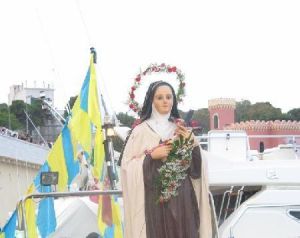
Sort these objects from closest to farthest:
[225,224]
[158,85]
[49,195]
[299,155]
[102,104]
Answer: [158,85]
[49,195]
[225,224]
[299,155]
[102,104]

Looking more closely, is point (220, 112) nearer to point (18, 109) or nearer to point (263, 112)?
point (263, 112)

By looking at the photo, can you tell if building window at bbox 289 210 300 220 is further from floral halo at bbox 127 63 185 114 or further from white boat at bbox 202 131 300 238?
floral halo at bbox 127 63 185 114

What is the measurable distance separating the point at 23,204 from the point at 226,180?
177 centimetres

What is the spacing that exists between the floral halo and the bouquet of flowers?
Result: 2.00 feet

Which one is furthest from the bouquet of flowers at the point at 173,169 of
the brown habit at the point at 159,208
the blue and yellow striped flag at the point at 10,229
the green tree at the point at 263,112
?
the green tree at the point at 263,112

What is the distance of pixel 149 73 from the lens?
5.27 meters

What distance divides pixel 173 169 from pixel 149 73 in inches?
36.9

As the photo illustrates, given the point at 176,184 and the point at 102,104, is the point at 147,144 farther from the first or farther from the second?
the point at 102,104

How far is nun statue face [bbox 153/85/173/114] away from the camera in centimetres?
486

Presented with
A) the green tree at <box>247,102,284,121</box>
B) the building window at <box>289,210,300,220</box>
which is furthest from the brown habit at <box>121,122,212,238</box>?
the green tree at <box>247,102,284,121</box>

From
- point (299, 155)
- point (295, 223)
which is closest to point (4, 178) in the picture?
point (299, 155)

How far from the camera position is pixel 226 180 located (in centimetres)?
621

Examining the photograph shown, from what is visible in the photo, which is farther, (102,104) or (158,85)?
(102,104)

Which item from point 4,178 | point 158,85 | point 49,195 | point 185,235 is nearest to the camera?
point 185,235
